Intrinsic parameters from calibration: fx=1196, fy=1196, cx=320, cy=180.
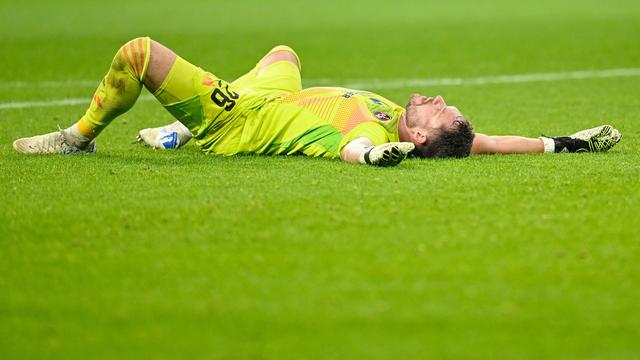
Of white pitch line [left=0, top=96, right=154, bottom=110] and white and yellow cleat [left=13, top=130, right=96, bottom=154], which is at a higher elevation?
white and yellow cleat [left=13, top=130, right=96, bottom=154]

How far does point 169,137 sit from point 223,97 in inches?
36.3

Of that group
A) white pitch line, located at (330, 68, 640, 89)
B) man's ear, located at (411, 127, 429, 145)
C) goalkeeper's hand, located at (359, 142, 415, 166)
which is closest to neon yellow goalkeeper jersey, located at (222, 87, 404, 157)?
man's ear, located at (411, 127, 429, 145)

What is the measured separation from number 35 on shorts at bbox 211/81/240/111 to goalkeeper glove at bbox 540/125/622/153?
2.15m

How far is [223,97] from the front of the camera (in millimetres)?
7906

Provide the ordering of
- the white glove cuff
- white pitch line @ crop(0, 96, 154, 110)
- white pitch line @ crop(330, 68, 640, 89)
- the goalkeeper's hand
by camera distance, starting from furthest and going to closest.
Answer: white pitch line @ crop(330, 68, 640, 89) → white pitch line @ crop(0, 96, 154, 110) → the white glove cuff → the goalkeeper's hand

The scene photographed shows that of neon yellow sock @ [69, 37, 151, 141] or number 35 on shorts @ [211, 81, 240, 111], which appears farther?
number 35 on shorts @ [211, 81, 240, 111]

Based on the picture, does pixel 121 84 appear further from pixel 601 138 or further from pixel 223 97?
pixel 601 138

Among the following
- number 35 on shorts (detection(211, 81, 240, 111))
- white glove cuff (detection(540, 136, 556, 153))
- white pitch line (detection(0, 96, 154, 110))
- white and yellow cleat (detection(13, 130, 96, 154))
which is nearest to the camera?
number 35 on shorts (detection(211, 81, 240, 111))

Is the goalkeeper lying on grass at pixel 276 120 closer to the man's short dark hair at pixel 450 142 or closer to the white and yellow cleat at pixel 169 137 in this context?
the man's short dark hair at pixel 450 142

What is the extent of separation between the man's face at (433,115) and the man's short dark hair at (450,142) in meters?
0.04

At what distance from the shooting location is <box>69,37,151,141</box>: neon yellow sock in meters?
7.64

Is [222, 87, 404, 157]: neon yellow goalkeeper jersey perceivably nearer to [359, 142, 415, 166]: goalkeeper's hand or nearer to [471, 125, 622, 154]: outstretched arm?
[359, 142, 415, 166]: goalkeeper's hand

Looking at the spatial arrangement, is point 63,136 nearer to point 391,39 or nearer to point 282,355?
point 282,355

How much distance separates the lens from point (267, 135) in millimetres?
7957
